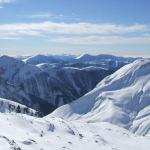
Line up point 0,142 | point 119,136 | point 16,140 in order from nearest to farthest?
point 0,142 → point 16,140 → point 119,136

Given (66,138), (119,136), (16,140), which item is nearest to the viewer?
(16,140)

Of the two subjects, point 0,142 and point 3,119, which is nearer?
point 0,142

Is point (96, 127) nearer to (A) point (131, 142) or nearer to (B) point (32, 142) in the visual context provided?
(A) point (131, 142)

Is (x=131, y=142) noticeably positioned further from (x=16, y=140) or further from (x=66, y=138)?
(x=16, y=140)

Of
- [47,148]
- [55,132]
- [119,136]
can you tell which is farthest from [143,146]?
[47,148]

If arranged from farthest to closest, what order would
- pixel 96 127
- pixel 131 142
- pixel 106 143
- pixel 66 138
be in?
1. pixel 96 127
2. pixel 131 142
3. pixel 106 143
4. pixel 66 138

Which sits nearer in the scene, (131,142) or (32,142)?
(32,142)

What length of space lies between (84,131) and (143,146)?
55.9 ft

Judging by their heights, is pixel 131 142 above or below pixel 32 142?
below

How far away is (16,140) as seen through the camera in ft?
216

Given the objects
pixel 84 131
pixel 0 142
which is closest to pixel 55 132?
pixel 84 131

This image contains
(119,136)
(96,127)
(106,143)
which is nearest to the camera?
(106,143)

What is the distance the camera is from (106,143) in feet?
301

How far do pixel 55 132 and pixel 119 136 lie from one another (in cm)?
2584
